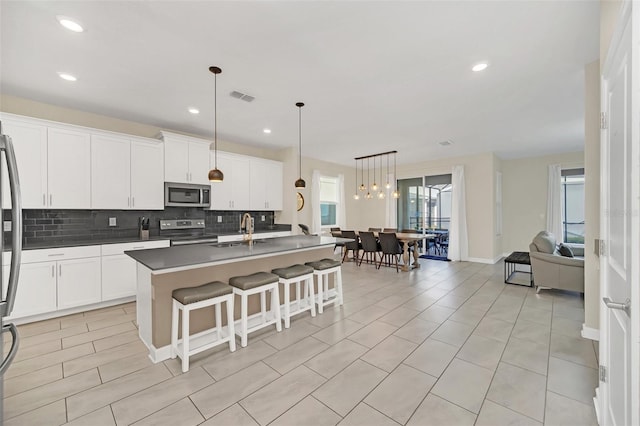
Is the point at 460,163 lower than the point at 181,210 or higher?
higher

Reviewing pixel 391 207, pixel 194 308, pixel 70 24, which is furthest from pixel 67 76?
pixel 391 207

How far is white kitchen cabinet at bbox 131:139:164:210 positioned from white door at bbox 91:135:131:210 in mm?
76

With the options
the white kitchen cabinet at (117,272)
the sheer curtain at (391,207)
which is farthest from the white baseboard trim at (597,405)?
the sheer curtain at (391,207)

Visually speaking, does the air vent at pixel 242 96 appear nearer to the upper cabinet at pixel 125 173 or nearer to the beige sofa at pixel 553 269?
the upper cabinet at pixel 125 173

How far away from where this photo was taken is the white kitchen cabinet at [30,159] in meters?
3.16

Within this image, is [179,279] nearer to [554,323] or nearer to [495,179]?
[554,323]

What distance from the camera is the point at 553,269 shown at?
409 cm

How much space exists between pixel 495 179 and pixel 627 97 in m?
6.49

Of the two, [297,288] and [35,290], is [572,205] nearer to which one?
[297,288]

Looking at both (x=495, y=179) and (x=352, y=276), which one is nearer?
(x=352, y=276)

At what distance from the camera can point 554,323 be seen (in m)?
3.12

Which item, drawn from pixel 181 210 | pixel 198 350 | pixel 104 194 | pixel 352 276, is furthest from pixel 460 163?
pixel 104 194

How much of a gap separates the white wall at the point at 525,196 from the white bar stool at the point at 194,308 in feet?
25.9

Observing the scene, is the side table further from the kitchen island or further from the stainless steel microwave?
the stainless steel microwave
